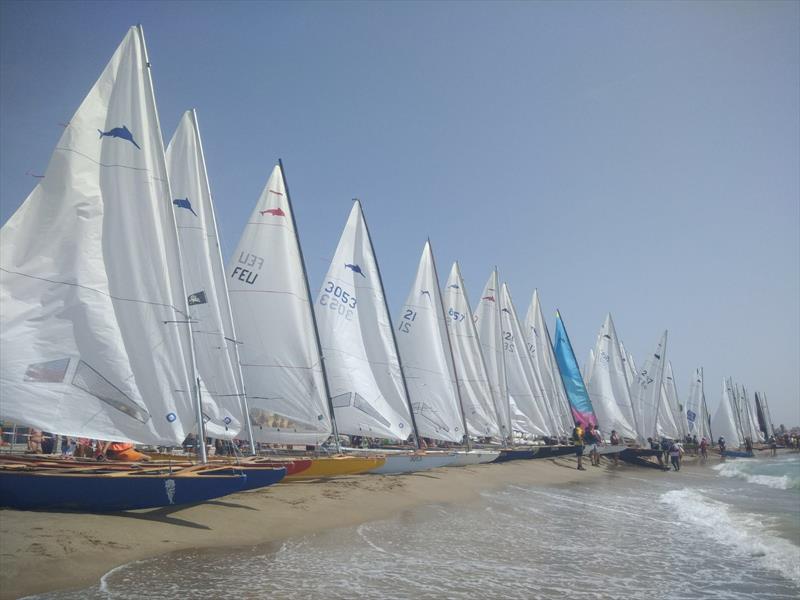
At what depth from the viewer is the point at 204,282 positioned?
1473 centimetres

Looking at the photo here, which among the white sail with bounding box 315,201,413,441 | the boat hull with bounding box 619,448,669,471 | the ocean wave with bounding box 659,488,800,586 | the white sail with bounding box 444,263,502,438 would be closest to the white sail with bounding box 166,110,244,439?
the white sail with bounding box 315,201,413,441

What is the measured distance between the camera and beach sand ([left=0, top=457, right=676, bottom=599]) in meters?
6.77

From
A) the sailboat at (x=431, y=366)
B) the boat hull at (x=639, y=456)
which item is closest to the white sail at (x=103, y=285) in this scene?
the sailboat at (x=431, y=366)

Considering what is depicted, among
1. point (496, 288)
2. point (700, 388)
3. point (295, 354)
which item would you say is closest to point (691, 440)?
point (700, 388)

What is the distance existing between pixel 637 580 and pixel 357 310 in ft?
47.0

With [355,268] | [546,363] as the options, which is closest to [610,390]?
[546,363]

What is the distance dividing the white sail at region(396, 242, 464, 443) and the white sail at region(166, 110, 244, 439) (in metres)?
9.89

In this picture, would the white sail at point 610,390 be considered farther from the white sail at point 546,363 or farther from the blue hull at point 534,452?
the blue hull at point 534,452

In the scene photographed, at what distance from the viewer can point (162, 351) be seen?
34.4 feet

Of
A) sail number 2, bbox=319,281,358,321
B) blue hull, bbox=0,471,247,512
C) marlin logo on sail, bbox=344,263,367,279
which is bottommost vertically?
blue hull, bbox=0,471,247,512

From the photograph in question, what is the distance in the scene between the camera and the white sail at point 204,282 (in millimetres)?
13625

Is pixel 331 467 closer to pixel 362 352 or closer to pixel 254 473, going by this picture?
pixel 254 473

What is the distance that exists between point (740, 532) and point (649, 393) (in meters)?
34.4

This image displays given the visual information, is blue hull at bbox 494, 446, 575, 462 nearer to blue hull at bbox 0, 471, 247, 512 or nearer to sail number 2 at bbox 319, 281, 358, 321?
sail number 2 at bbox 319, 281, 358, 321
